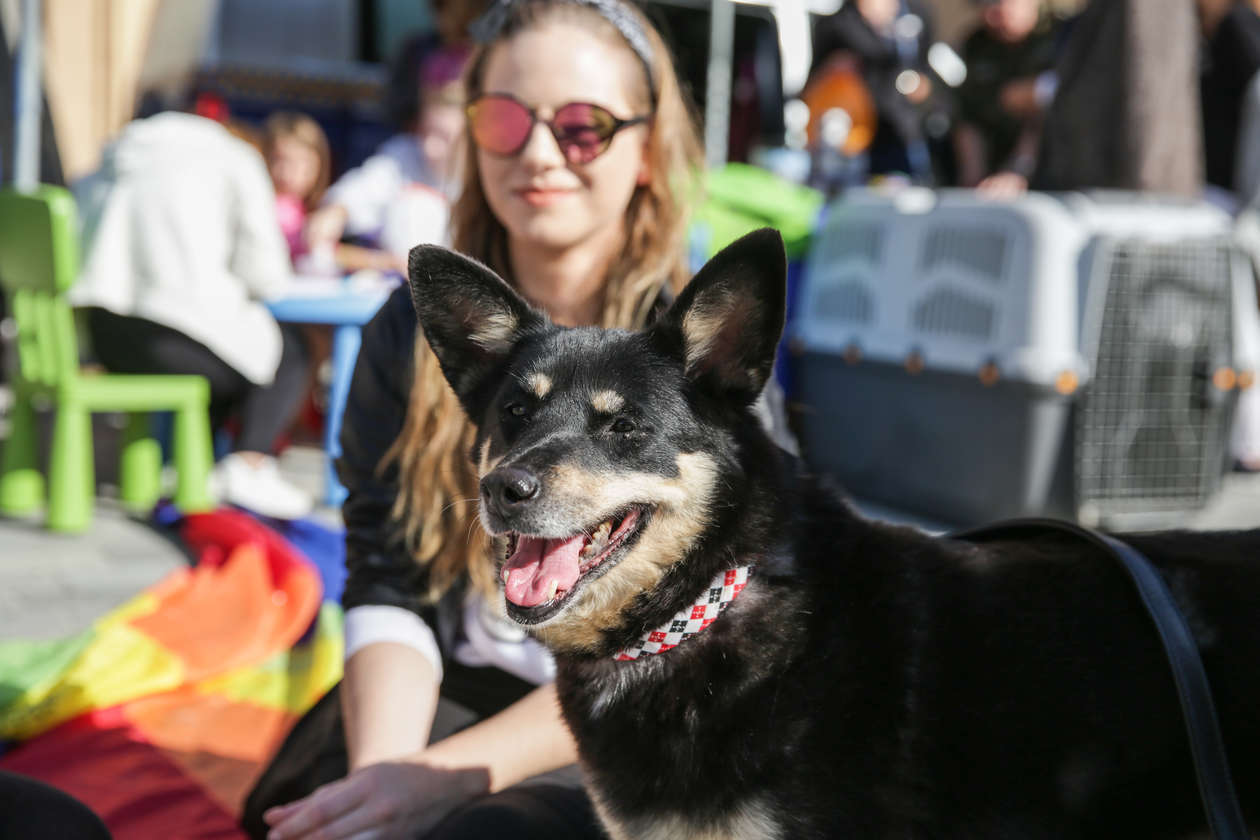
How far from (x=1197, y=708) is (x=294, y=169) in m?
6.71

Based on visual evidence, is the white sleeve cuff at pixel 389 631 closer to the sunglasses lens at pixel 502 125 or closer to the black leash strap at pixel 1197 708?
the sunglasses lens at pixel 502 125

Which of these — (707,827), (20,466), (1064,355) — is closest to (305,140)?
(20,466)

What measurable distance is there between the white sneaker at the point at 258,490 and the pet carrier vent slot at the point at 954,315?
2841 mm

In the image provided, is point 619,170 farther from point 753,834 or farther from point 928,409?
point 928,409

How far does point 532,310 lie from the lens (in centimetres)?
193

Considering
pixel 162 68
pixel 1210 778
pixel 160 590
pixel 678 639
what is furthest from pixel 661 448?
pixel 162 68

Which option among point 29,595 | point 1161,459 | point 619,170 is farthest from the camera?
point 1161,459

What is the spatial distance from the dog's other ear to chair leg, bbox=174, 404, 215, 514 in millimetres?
4030

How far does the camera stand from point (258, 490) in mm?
5105

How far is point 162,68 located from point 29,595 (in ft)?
18.6

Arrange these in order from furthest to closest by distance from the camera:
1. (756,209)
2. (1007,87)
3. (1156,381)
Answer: (1007,87) < (756,209) < (1156,381)

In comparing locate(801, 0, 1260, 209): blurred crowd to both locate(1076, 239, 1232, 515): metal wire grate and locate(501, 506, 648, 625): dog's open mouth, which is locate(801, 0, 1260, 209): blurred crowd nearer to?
locate(1076, 239, 1232, 515): metal wire grate

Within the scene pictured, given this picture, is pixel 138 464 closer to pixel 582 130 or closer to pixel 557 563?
pixel 582 130

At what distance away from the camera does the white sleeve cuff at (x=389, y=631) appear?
2113 millimetres
